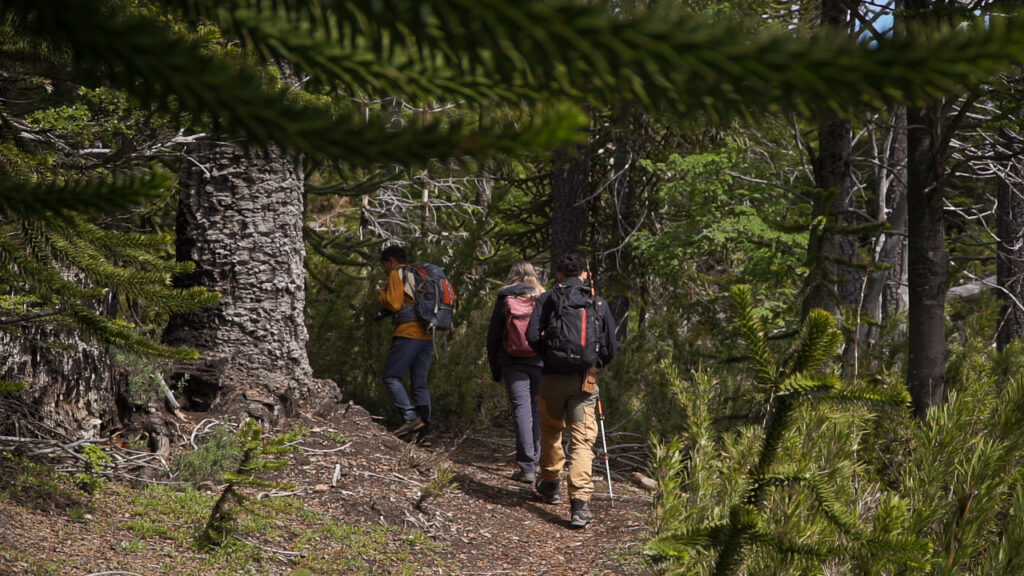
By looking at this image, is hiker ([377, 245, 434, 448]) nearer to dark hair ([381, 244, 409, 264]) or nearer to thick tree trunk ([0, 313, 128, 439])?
dark hair ([381, 244, 409, 264])

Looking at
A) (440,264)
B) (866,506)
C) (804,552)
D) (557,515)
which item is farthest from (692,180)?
(804,552)

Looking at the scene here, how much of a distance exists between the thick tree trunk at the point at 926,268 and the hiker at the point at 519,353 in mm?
3101

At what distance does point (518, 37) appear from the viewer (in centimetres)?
86

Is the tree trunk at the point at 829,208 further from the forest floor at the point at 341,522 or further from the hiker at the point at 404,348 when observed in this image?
the hiker at the point at 404,348

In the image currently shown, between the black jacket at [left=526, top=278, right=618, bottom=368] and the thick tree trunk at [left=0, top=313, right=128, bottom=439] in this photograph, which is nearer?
the thick tree trunk at [left=0, top=313, right=128, bottom=439]

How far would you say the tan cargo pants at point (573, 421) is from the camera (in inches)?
276

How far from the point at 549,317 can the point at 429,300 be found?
1748 millimetres

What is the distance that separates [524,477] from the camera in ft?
27.3

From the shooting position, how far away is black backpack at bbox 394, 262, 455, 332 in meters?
8.47

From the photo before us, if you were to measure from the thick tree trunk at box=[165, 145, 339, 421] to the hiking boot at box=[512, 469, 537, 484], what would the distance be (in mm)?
2271

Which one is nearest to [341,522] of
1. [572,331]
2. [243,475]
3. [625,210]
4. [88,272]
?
[243,475]

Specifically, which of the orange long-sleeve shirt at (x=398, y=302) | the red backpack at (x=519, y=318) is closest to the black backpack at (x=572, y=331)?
the red backpack at (x=519, y=318)

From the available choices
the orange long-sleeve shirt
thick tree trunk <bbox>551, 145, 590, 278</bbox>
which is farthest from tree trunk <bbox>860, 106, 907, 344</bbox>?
the orange long-sleeve shirt

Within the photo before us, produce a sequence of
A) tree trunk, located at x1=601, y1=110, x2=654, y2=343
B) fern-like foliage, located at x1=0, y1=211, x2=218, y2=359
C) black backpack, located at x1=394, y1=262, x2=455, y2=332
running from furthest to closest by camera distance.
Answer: tree trunk, located at x1=601, y1=110, x2=654, y2=343
black backpack, located at x1=394, y1=262, x2=455, y2=332
fern-like foliage, located at x1=0, y1=211, x2=218, y2=359
